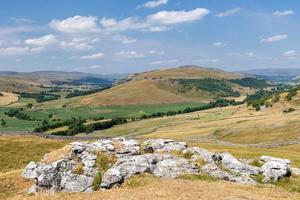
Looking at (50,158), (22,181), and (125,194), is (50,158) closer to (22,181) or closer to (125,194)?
(22,181)

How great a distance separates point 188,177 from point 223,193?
26.5ft

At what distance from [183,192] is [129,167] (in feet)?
33.0

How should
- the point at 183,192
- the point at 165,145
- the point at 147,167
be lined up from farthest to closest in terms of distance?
1. the point at 165,145
2. the point at 147,167
3. the point at 183,192

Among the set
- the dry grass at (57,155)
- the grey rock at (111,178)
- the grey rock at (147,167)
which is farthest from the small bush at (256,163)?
the dry grass at (57,155)

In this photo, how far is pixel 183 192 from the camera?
41250 mm

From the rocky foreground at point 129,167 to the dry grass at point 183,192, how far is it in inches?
133

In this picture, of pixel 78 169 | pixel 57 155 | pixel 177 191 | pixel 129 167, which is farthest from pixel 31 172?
pixel 177 191

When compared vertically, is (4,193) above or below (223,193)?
below

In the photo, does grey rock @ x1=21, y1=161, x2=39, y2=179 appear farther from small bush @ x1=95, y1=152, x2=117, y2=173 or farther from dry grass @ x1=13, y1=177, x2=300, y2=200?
dry grass @ x1=13, y1=177, x2=300, y2=200

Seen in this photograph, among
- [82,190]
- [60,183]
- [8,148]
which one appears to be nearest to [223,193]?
[82,190]

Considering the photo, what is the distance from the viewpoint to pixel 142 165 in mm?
50469

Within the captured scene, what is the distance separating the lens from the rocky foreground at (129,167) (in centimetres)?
4831

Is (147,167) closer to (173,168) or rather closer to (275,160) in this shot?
(173,168)

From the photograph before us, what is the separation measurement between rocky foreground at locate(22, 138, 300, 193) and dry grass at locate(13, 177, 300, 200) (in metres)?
3.37
